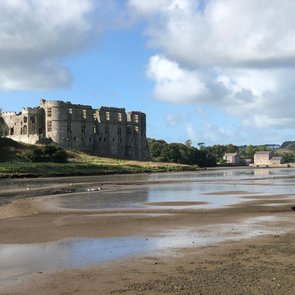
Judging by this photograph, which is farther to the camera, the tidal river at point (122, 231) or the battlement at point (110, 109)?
the battlement at point (110, 109)

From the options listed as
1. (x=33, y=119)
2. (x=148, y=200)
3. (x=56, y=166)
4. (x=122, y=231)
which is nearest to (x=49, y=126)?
(x=33, y=119)

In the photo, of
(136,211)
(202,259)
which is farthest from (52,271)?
(136,211)

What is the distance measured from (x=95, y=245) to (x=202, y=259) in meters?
3.83

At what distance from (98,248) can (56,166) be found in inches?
2834

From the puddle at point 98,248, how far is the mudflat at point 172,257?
11cm

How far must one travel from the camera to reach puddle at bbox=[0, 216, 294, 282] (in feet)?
38.0

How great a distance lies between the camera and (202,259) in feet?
39.0

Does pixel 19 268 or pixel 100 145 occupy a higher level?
pixel 100 145

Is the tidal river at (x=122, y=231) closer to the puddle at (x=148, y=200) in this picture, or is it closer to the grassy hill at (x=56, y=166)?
the puddle at (x=148, y=200)

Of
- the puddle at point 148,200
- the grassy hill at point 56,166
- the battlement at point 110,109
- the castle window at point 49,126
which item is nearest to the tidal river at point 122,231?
the puddle at point 148,200

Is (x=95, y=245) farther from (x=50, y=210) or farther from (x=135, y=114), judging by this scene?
(x=135, y=114)

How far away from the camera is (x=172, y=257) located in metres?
12.2

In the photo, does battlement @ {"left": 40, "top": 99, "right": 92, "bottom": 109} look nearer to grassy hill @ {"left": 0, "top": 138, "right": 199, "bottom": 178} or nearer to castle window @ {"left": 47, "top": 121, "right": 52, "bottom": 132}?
castle window @ {"left": 47, "top": 121, "right": 52, "bottom": 132}

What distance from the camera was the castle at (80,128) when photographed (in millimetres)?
117000
